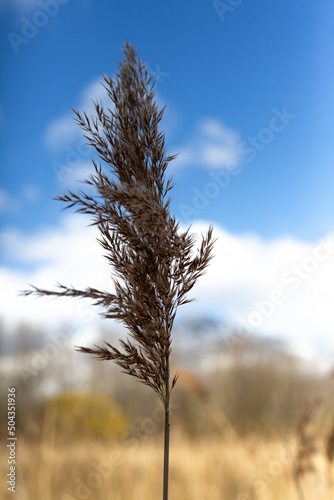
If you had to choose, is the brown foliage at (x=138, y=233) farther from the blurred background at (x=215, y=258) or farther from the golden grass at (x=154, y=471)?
the golden grass at (x=154, y=471)

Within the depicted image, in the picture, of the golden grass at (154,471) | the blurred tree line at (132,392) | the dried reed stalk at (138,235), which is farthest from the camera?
the blurred tree line at (132,392)

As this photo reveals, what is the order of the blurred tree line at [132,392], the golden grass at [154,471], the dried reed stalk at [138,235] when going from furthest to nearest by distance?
the blurred tree line at [132,392], the golden grass at [154,471], the dried reed stalk at [138,235]

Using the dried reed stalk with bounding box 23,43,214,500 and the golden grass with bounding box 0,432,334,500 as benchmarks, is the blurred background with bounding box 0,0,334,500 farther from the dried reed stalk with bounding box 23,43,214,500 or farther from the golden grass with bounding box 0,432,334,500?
the dried reed stalk with bounding box 23,43,214,500

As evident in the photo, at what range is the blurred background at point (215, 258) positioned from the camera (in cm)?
195

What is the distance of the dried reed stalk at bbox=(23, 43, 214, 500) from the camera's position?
79 centimetres

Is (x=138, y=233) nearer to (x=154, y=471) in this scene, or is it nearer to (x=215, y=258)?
(x=215, y=258)

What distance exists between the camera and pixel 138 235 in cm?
80

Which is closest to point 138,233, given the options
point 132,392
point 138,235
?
point 138,235

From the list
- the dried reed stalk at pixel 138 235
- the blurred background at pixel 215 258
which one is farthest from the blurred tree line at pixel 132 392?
the dried reed stalk at pixel 138 235

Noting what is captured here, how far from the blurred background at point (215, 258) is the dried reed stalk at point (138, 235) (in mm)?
782

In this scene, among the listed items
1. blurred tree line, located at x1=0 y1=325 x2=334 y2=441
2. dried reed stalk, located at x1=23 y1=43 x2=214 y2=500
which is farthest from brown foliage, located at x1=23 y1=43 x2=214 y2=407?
blurred tree line, located at x1=0 y1=325 x2=334 y2=441

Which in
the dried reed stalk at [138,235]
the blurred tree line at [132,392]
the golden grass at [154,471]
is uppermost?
the dried reed stalk at [138,235]

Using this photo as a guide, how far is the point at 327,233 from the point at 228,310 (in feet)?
1.72

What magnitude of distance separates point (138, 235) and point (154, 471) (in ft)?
4.93
